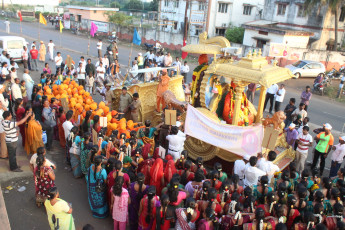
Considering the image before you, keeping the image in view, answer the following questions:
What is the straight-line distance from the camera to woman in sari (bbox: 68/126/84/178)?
710cm

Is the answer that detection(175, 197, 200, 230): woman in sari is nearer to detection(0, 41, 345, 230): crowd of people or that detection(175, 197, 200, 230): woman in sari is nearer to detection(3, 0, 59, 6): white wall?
detection(0, 41, 345, 230): crowd of people

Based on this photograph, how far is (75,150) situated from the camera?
7133 mm

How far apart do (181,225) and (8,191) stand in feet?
14.2

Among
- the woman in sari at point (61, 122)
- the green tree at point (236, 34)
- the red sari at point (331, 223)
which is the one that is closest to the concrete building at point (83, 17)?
the green tree at point (236, 34)

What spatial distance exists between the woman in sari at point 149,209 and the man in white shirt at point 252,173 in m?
2.09

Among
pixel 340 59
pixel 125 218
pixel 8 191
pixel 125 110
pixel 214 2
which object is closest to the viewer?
pixel 125 218

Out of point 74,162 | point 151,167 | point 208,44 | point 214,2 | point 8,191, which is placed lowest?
point 8,191

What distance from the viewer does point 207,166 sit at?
849cm

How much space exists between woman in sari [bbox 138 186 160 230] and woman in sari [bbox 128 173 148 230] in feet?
1.06

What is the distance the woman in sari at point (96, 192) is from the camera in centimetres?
579

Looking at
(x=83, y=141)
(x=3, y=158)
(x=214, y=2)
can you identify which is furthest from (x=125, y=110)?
(x=214, y=2)

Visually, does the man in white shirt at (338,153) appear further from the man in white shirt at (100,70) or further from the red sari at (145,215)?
the man in white shirt at (100,70)

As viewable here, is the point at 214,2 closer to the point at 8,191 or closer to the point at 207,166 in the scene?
the point at 207,166

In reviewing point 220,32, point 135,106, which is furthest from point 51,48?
point 220,32
